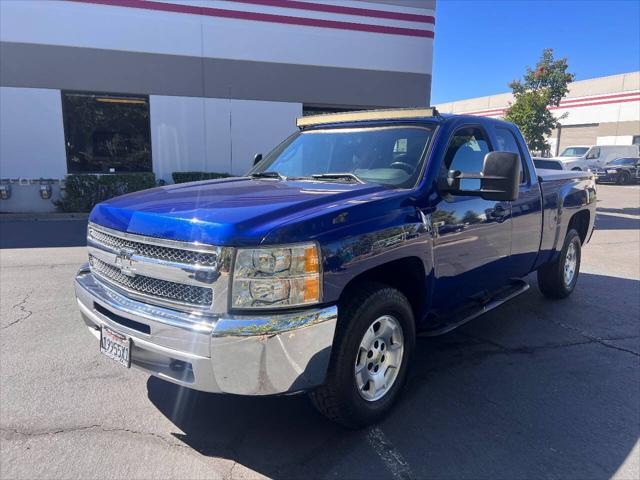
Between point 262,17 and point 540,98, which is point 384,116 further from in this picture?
point 540,98

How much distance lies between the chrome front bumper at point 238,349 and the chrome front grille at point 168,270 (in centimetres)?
9

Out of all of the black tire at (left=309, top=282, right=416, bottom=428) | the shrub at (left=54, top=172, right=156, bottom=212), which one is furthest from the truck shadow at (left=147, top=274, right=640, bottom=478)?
the shrub at (left=54, top=172, right=156, bottom=212)

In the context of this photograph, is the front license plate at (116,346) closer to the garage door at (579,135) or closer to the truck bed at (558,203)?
the truck bed at (558,203)

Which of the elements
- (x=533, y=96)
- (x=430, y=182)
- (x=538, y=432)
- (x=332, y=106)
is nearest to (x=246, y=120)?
(x=332, y=106)

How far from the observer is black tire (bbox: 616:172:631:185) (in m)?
27.5

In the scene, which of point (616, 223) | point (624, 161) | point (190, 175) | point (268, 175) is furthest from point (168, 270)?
point (624, 161)

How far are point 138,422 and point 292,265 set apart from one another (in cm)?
161

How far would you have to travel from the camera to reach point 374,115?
13.2 ft

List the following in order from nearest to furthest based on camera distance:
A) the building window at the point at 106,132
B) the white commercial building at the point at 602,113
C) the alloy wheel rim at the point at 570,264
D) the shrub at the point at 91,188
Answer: the alloy wheel rim at the point at 570,264
the shrub at the point at 91,188
the building window at the point at 106,132
the white commercial building at the point at 602,113

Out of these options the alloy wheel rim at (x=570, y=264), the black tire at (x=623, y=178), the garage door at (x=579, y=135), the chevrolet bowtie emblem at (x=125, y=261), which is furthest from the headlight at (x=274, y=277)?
the garage door at (x=579, y=135)

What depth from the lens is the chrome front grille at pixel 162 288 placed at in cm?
253

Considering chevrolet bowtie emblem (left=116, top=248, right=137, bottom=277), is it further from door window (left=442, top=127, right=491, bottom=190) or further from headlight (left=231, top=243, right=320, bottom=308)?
door window (left=442, top=127, right=491, bottom=190)

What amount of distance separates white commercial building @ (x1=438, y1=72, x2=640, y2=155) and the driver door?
37.0 m

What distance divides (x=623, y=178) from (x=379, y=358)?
3018 centimetres
